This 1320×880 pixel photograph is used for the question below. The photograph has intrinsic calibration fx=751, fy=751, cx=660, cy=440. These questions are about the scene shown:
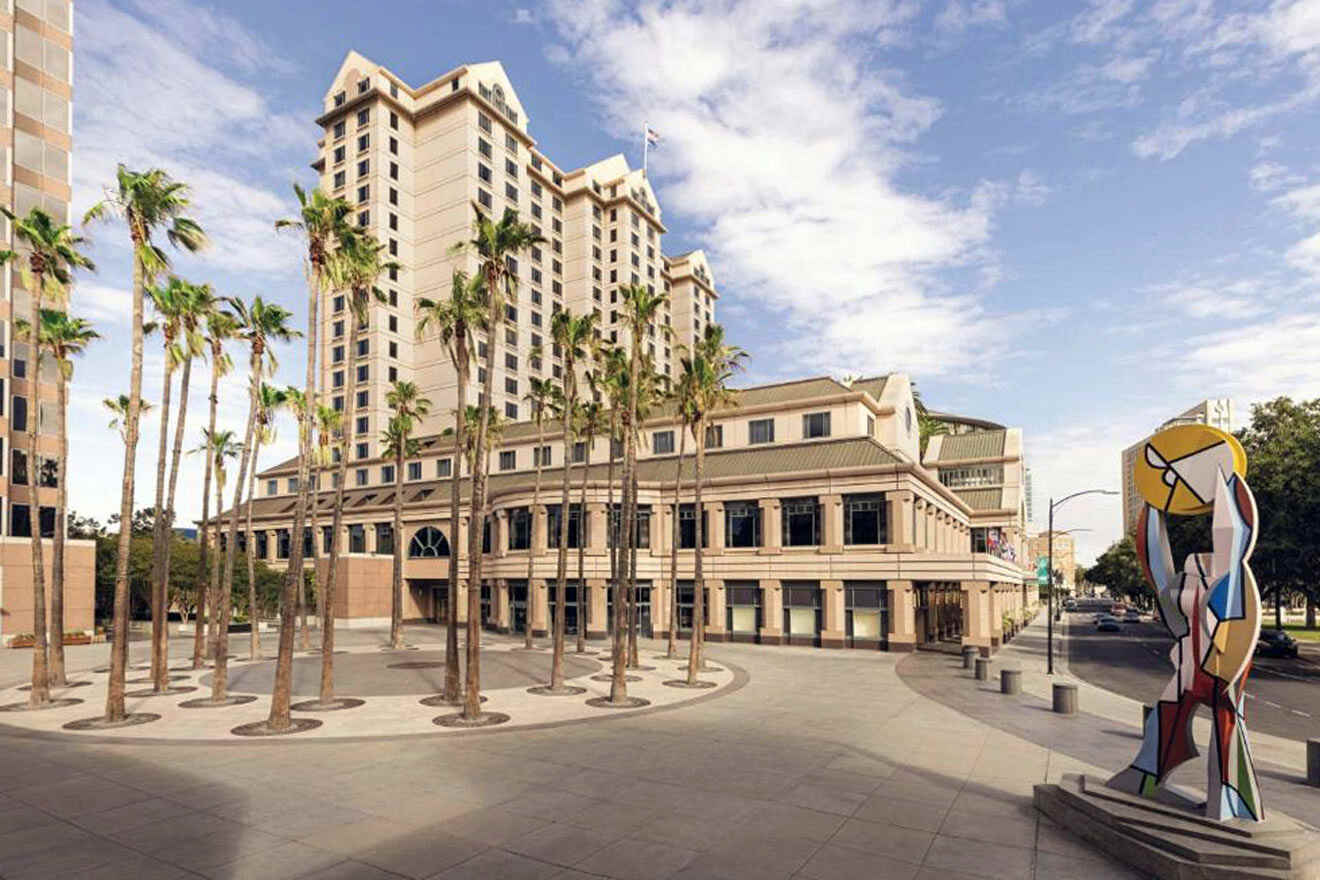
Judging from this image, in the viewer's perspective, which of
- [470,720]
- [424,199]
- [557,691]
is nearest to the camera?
[470,720]

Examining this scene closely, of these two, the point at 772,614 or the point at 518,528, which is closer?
the point at 772,614

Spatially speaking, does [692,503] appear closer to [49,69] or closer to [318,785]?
[318,785]

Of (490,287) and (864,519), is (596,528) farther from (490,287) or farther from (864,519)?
(490,287)

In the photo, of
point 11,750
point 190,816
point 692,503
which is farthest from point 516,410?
point 190,816

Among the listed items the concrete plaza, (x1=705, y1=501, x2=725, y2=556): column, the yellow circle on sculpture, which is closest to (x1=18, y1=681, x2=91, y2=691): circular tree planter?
the concrete plaza

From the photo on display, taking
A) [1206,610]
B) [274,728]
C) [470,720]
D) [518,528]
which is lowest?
[470,720]

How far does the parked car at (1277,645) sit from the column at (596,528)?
4401cm

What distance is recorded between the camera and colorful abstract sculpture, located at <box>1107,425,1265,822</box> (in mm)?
12922

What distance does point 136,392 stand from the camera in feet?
81.6

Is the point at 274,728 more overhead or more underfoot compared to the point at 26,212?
more underfoot

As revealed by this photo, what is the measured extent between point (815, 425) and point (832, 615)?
45.2 ft

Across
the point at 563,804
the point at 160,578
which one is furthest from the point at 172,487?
the point at 563,804

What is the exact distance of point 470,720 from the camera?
23750 millimetres

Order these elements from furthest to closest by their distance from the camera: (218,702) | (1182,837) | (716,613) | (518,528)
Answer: (518,528)
(716,613)
(218,702)
(1182,837)
